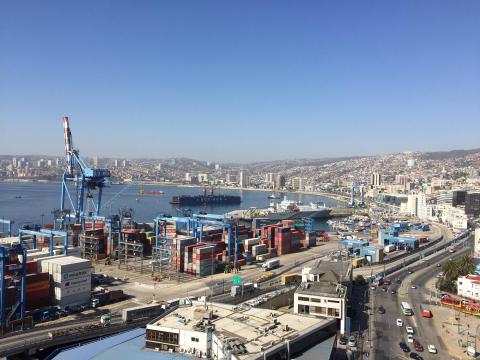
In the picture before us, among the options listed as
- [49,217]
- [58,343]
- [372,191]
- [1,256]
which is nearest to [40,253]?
[1,256]

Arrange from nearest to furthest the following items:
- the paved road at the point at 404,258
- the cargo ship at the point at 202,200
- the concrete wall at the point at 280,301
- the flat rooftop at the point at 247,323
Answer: the flat rooftop at the point at 247,323 < the concrete wall at the point at 280,301 < the paved road at the point at 404,258 < the cargo ship at the point at 202,200

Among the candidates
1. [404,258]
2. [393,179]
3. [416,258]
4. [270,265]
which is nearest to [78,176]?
[270,265]

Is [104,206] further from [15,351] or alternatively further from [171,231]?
[15,351]

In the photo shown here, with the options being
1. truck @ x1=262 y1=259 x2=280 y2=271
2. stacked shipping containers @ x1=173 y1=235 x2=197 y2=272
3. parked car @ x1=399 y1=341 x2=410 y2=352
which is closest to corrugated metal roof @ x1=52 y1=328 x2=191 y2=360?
parked car @ x1=399 y1=341 x2=410 y2=352

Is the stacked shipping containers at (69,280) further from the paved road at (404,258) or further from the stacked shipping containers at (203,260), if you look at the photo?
the paved road at (404,258)

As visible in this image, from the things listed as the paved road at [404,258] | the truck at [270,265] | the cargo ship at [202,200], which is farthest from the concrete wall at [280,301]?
the cargo ship at [202,200]

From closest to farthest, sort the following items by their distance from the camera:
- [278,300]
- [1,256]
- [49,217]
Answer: [1,256]
[278,300]
[49,217]

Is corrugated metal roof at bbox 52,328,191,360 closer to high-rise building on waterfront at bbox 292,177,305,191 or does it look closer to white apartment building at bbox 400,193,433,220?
white apartment building at bbox 400,193,433,220
